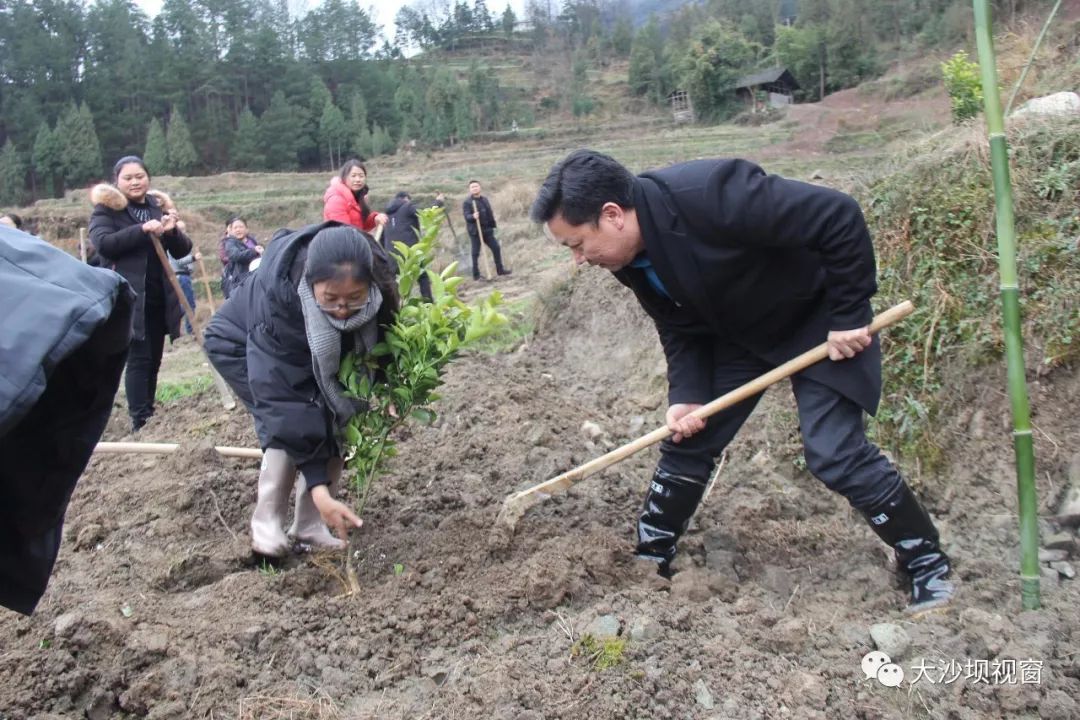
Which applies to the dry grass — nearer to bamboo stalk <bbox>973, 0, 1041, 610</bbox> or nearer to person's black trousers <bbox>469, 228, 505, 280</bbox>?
bamboo stalk <bbox>973, 0, 1041, 610</bbox>

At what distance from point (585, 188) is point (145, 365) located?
13.9 feet

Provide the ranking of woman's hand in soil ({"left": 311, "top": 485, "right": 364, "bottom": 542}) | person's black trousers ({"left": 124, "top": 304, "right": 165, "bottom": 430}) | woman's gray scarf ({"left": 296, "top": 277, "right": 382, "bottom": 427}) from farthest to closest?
person's black trousers ({"left": 124, "top": 304, "right": 165, "bottom": 430}), woman's hand in soil ({"left": 311, "top": 485, "right": 364, "bottom": 542}), woman's gray scarf ({"left": 296, "top": 277, "right": 382, "bottom": 427})

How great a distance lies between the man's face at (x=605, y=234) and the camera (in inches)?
110

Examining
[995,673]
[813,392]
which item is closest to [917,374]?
[813,392]

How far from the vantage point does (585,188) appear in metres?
2.75

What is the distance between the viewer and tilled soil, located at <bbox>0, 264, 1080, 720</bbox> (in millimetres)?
2508

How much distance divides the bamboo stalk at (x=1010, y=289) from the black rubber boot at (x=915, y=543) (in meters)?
0.28

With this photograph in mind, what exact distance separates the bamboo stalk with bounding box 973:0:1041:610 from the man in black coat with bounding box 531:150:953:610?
323mm

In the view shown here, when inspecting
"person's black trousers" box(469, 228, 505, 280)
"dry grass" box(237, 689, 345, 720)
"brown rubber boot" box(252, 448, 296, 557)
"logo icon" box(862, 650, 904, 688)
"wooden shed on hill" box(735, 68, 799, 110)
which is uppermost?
"wooden shed on hill" box(735, 68, 799, 110)

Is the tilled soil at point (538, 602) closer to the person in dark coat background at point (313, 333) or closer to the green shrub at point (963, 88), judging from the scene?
the person in dark coat background at point (313, 333)

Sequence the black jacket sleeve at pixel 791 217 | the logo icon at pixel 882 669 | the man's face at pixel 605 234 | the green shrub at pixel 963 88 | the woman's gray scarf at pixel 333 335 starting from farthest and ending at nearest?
the green shrub at pixel 963 88 → the woman's gray scarf at pixel 333 335 → the man's face at pixel 605 234 → the black jacket sleeve at pixel 791 217 → the logo icon at pixel 882 669

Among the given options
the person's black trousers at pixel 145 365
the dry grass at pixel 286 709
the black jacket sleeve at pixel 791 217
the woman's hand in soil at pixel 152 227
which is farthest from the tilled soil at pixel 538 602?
the woman's hand in soil at pixel 152 227

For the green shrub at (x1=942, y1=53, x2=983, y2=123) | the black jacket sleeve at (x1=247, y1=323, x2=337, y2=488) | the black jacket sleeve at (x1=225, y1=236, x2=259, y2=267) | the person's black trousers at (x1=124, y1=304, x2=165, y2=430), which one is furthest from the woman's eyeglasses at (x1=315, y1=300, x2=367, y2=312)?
the black jacket sleeve at (x1=225, y1=236, x2=259, y2=267)

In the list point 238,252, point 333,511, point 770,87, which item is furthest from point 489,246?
point 770,87
